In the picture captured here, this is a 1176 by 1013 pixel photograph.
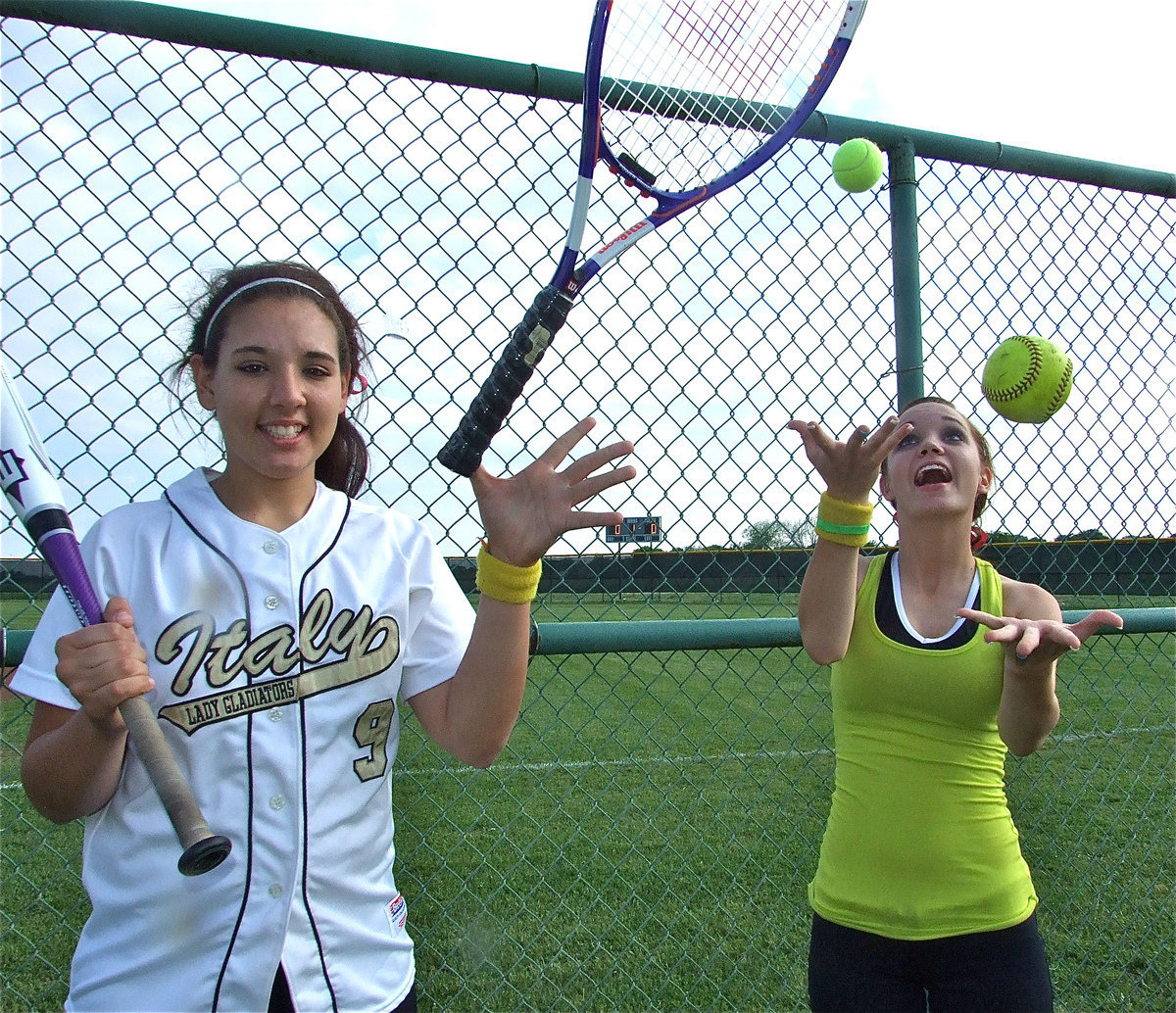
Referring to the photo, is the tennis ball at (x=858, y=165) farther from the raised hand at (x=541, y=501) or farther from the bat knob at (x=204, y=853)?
the bat knob at (x=204, y=853)

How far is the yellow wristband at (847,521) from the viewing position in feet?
6.19

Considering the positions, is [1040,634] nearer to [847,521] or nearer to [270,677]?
[847,521]

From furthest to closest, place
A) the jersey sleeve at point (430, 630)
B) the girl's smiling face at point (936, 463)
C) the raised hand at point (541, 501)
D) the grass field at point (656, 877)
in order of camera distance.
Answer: the grass field at point (656, 877) < the girl's smiling face at point (936, 463) < the jersey sleeve at point (430, 630) < the raised hand at point (541, 501)

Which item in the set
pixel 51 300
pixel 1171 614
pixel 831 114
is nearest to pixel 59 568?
pixel 51 300

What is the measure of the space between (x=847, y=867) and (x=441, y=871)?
9.16 ft

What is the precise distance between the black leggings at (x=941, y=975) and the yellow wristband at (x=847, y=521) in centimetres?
83

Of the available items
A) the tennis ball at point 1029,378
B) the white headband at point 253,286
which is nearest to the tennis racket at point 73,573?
the white headband at point 253,286

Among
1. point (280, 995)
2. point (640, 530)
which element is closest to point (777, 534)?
point (640, 530)

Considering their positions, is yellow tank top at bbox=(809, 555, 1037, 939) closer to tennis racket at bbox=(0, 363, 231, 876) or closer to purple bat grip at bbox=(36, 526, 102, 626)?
tennis racket at bbox=(0, 363, 231, 876)

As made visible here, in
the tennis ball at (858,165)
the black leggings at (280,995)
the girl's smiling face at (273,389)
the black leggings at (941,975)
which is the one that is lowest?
the black leggings at (941,975)

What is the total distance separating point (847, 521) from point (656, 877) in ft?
9.63

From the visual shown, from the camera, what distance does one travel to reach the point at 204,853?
116cm

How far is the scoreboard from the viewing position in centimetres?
262

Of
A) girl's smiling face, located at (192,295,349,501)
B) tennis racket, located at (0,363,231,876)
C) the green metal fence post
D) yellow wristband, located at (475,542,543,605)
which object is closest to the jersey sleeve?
yellow wristband, located at (475,542,543,605)
